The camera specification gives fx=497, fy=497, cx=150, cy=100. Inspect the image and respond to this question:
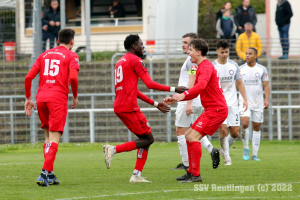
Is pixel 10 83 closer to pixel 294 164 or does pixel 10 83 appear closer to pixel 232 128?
pixel 232 128

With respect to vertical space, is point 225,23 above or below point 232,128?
above

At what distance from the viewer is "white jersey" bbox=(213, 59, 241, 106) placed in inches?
386

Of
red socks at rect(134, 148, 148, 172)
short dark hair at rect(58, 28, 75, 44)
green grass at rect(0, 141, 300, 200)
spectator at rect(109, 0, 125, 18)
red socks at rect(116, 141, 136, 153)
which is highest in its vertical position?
spectator at rect(109, 0, 125, 18)

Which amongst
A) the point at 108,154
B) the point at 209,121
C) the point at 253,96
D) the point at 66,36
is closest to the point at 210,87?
the point at 209,121

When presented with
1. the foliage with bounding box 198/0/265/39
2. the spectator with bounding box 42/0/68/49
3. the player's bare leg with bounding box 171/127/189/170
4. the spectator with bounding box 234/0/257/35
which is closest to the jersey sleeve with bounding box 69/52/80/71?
the player's bare leg with bounding box 171/127/189/170

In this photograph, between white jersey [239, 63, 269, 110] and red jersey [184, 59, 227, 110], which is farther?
white jersey [239, 63, 269, 110]

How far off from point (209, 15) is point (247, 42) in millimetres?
19628

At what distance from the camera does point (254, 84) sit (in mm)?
11086

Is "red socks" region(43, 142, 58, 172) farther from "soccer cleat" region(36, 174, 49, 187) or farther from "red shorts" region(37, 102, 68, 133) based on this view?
"red shorts" region(37, 102, 68, 133)

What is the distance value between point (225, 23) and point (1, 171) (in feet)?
39.0

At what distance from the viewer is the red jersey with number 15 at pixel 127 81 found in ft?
22.8

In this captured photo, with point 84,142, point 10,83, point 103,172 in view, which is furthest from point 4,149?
point 103,172

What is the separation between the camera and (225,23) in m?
18.3

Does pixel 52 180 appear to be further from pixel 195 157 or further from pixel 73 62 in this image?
pixel 195 157
